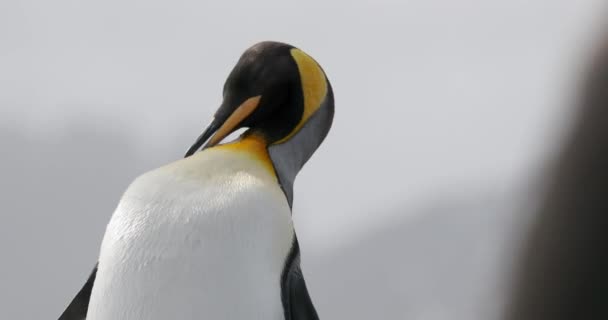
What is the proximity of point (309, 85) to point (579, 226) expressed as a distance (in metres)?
1.13

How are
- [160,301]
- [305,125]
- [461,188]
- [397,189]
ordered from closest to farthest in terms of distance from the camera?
[160,301] < [305,125] < [461,188] < [397,189]

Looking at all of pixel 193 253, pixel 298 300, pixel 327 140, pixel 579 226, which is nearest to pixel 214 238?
pixel 193 253

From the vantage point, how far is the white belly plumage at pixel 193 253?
43.4 inches

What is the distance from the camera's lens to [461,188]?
5535 millimetres

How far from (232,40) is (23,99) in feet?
7.69

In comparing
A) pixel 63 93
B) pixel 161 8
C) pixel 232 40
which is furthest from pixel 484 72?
pixel 63 93

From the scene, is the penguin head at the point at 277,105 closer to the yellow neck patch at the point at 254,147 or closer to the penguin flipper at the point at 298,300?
the yellow neck patch at the point at 254,147

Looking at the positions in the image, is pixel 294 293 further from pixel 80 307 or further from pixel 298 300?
pixel 80 307

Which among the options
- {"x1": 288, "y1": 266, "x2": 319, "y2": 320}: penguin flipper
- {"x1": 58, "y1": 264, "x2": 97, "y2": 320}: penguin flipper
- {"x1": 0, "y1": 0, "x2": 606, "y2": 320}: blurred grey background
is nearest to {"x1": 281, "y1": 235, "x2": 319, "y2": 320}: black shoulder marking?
{"x1": 288, "y1": 266, "x2": 319, "y2": 320}: penguin flipper

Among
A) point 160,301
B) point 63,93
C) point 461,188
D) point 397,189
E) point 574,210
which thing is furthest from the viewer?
point 63,93

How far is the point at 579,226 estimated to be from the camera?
273mm

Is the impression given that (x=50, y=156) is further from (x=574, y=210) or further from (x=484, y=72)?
(x=574, y=210)

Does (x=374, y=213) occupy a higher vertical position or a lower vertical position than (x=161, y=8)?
lower

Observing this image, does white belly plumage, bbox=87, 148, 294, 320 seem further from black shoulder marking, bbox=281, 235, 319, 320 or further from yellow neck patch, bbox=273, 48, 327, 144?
yellow neck patch, bbox=273, 48, 327, 144
